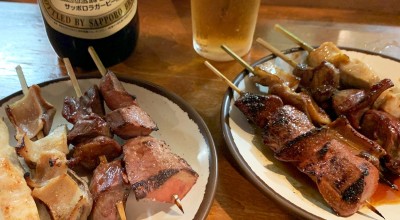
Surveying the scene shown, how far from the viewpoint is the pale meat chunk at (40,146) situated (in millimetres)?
1426

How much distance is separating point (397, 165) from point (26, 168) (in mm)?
1358

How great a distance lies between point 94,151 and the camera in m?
1.44

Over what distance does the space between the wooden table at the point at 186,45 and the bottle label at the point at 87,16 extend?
29cm

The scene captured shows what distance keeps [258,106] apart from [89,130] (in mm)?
673

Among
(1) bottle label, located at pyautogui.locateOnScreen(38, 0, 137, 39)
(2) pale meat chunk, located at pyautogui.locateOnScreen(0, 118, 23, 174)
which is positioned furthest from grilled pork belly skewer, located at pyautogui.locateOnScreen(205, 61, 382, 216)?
(2) pale meat chunk, located at pyautogui.locateOnScreen(0, 118, 23, 174)

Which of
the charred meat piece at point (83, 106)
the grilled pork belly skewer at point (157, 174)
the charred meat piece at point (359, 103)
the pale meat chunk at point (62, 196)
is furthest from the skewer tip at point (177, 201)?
the charred meat piece at point (359, 103)

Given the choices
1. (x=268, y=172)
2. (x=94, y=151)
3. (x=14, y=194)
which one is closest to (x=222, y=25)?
(x=268, y=172)

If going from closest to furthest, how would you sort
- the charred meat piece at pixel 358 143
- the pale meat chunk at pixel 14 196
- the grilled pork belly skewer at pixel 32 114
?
the pale meat chunk at pixel 14 196
the charred meat piece at pixel 358 143
the grilled pork belly skewer at pixel 32 114

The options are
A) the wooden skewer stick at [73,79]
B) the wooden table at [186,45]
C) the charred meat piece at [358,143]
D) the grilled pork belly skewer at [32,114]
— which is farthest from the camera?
the wooden table at [186,45]

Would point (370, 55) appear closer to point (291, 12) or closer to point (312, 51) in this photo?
point (312, 51)

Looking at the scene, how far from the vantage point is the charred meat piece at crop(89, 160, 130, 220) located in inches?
51.3

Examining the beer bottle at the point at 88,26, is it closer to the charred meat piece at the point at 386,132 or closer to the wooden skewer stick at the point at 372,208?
the charred meat piece at the point at 386,132

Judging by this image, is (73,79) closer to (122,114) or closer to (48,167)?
(122,114)

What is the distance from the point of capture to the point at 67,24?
76.7 inches
